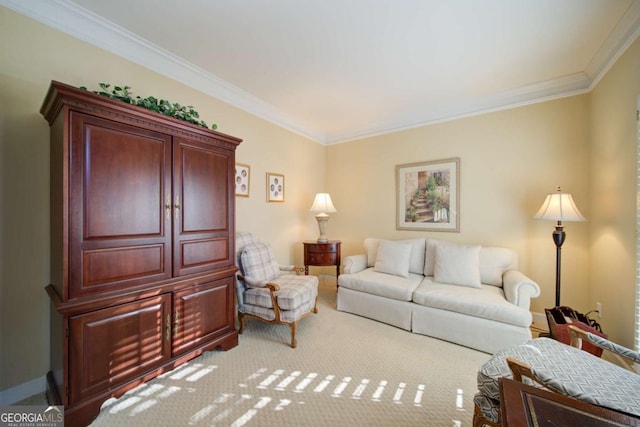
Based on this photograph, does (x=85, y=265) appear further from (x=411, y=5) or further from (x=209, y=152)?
(x=411, y=5)

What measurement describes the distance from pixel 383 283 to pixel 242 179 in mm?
2171

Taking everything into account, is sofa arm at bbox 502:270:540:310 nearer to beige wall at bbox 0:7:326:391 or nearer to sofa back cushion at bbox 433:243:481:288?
sofa back cushion at bbox 433:243:481:288

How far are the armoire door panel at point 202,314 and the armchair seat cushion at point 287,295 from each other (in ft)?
0.93

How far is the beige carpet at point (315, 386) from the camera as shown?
60.0 inches

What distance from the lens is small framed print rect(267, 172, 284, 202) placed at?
3.46 meters

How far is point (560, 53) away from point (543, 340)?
2.54 metres

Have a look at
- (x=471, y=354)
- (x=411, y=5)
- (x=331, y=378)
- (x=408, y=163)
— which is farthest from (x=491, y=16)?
(x=331, y=378)

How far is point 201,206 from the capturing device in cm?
206

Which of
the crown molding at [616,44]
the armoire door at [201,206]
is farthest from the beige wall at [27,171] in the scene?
the crown molding at [616,44]

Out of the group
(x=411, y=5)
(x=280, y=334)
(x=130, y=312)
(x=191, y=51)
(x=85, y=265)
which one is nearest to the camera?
(x=85, y=265)

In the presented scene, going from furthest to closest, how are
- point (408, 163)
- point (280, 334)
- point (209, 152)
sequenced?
point (408, 163) → point (280, 334) → point (209, 152)

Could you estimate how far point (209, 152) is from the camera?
6.95ft

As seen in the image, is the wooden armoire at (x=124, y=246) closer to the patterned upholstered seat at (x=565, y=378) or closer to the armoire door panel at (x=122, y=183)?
the armoire door panel at (x=122, y=183)

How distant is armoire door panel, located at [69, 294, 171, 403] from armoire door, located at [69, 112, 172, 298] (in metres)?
0.17
